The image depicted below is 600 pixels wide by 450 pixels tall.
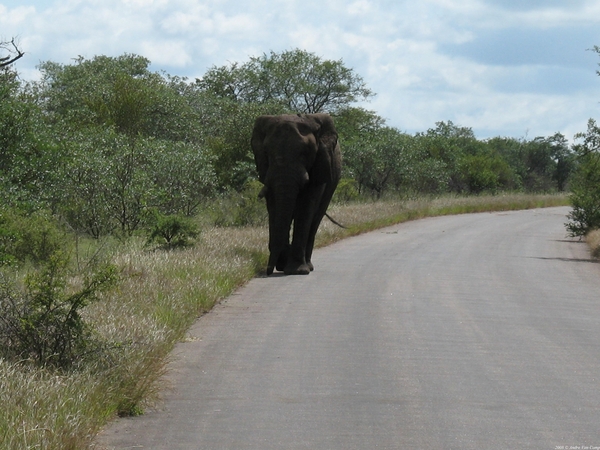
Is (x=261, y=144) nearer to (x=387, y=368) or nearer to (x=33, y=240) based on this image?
(x=33, y=240)

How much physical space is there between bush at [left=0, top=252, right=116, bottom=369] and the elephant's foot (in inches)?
350

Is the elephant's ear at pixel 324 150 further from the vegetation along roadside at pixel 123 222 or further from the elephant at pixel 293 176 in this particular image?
the vegetation along roadside at pixel 123 222

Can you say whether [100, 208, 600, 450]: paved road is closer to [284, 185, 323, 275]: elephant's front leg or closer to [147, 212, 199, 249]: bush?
[284, 185, 323, 275]: elephant's front leg

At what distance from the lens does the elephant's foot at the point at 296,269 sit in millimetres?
16703

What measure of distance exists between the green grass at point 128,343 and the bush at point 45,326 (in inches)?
10.0

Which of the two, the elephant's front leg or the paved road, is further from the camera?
the elephant's front leg

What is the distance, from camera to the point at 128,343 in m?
7.89

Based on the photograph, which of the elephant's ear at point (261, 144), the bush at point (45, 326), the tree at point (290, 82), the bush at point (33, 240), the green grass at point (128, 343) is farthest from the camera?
the tree at point (290, 82)

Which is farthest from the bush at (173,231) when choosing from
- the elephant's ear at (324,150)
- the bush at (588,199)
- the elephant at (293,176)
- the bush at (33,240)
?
the bush at (588,199)

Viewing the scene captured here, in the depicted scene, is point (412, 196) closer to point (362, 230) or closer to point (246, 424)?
point (362, 230)


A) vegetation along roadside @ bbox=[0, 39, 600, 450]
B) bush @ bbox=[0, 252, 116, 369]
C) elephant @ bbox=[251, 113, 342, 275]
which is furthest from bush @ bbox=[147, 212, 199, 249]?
bush @ bbox=[0, 252, 116, 369]

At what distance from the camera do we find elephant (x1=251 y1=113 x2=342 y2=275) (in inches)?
655

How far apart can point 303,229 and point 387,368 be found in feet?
27.7

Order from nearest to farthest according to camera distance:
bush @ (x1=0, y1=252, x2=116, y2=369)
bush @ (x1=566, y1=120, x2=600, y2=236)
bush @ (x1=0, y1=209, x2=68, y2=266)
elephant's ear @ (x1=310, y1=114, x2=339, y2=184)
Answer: bush @ (x1=0, y1=252, x2=116, y2=369)
bush @ (x1=0, y1=209, x2=68, y2=266)
elephant's ear @ (x1=310, y1=114, x2=339, y2=184)
bush @ (x1=566, y1=120, x2=600, y2=236)
